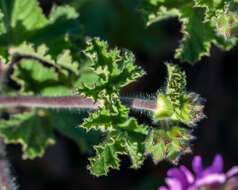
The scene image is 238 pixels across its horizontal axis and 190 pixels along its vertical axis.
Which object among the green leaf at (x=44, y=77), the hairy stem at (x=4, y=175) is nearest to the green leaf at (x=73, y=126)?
the green leaf at (x=44, y=77)

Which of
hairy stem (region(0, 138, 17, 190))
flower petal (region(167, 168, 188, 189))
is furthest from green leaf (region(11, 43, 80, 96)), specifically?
flower petal (region(167, 168, 188, 189))

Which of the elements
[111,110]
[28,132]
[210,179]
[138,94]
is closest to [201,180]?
[210,179]

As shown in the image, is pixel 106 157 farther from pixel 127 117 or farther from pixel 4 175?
pixel 4 175

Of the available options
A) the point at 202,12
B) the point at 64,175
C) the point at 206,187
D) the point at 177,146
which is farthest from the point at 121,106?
the point at 64,175

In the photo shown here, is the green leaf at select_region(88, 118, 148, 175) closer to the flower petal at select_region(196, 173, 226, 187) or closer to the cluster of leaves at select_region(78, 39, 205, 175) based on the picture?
the cluster of leaves at select_region(78, 39, 205, 175)

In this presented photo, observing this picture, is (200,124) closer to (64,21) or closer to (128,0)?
(128,0)

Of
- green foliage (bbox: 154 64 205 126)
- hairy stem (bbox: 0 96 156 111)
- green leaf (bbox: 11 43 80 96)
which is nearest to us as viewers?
green foliage (bbox: 154 64 205 126)
